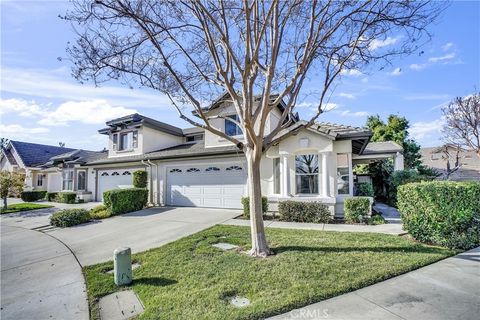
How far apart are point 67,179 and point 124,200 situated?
479 inches

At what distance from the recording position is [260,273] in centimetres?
482


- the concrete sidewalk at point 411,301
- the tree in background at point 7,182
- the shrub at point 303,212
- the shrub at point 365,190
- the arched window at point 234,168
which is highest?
the arched window at point 234,168

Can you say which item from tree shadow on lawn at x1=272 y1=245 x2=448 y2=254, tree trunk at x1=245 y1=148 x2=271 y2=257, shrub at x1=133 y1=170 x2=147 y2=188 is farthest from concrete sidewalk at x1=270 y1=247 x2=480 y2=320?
shrub at x1=133 y1=170 x2=147 y2=188

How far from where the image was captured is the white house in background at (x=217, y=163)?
10.8 m

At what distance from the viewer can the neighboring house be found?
24.2 m

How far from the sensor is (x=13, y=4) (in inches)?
251

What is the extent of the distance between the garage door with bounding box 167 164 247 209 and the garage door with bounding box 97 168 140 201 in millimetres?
4090

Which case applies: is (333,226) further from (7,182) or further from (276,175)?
(7,182)

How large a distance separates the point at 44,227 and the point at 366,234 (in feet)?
44.8

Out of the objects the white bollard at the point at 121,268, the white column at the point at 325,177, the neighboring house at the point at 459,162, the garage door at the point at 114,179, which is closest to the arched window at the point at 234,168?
the white column at the point at 325,177

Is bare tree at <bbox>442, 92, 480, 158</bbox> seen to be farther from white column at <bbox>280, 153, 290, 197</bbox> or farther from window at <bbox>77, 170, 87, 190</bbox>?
window at <bbox>77, 170, 87, 190</bbox>

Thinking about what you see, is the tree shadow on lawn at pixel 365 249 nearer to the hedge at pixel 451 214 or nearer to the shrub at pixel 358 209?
the hedge at pixel 451 214

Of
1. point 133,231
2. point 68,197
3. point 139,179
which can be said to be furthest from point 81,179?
point 133,231

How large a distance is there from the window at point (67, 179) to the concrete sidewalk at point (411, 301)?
2390 centimetres
